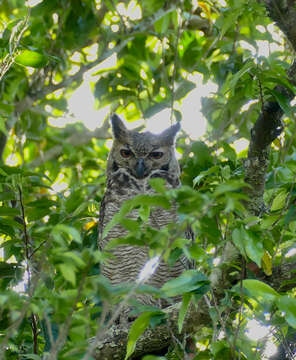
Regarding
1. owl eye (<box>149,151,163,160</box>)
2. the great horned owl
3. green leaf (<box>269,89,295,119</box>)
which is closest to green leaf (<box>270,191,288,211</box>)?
green leaf (<box>269,89,295,119</box>)

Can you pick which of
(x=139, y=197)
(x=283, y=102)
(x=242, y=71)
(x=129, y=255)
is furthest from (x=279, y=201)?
(x=129, y=255)

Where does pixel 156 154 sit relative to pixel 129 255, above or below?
above

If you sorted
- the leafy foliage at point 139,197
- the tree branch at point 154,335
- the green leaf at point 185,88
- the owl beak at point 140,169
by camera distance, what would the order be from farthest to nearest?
the green leaf at point 185,88 < the owl beak at point 140,169 < the tree branch at point 154,335 < the leafy foliage at point 139,197

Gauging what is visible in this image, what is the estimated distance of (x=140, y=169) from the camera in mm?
4395

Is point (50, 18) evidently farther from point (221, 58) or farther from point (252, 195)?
point (252, 195)

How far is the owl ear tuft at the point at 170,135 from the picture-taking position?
15.3 ft

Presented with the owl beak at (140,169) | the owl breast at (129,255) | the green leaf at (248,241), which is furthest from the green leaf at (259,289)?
the owl beak at (140,169)

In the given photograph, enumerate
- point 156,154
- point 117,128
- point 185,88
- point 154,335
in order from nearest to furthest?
point 154,335 < point 185,88 < point 156,154 < point 117,128

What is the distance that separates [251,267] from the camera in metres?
3.23

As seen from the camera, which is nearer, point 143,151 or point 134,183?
point 134,183

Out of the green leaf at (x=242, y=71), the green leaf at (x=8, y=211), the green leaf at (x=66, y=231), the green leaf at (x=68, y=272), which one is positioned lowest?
the green leaf at (x=8, y=211)

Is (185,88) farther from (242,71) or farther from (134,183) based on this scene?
(242,71)

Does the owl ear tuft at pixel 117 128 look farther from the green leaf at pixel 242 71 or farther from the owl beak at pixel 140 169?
the green leaf at pixel 242 71

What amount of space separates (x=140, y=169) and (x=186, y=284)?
225 centimetres
